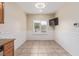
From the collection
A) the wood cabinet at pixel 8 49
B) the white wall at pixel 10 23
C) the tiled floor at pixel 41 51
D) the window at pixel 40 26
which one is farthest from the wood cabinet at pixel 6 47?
the window at pixel 40 26

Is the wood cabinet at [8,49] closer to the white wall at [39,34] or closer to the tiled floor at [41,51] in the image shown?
the tiled floor at [41,51]

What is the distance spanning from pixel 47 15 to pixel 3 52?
27.2 feet

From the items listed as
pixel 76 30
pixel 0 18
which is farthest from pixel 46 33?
pixel 0 18

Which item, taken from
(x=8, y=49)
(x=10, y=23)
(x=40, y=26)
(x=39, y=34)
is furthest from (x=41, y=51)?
(x=40, y=26)

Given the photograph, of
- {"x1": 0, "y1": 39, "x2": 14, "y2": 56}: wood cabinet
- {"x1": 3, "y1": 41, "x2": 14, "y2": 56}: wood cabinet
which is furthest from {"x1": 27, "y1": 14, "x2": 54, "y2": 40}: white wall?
{"x1": 0, "y1": 39, "x2": 14, "y2": 56}: wood cabinet

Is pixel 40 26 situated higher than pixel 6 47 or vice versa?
pixel 40 26

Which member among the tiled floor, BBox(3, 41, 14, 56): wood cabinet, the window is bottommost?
the tiled floor

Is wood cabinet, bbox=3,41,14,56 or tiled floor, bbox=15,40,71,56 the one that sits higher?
wood cabinet, bbox=3,41,14,56

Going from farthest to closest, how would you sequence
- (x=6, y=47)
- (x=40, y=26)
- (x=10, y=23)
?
(x=40, y=26) → (x=10, y=23) → (x=6, y=47)

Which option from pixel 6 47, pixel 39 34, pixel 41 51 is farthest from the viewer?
pixel 39 34

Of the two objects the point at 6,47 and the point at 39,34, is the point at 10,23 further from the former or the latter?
the point at 39,34

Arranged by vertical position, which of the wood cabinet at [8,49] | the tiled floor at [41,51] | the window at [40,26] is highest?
the window at [40,26]

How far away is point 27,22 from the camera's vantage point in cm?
1039

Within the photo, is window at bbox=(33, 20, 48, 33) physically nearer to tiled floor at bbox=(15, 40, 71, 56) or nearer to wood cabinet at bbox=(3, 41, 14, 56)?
tiled floor at bbox=(15, 40, 71, 56)
